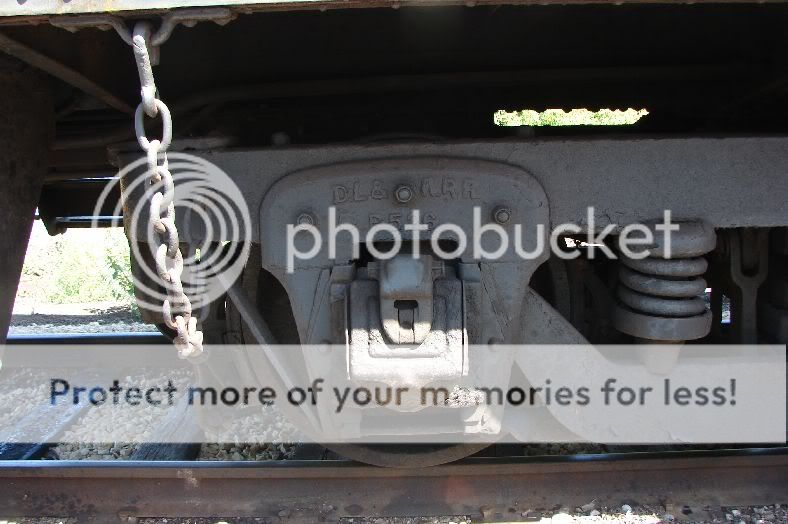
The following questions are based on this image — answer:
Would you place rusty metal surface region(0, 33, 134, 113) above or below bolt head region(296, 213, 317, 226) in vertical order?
above

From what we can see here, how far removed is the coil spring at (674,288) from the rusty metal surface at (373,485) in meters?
0.69

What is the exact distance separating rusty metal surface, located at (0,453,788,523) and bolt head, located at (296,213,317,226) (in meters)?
1.02

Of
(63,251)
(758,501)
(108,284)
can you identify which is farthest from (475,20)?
(63,251)

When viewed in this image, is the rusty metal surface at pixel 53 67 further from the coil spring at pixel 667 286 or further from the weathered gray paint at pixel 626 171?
the coil spring at pixel 667 286

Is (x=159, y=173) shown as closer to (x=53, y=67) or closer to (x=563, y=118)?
(x=53, y=67)

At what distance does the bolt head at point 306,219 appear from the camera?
1850mm

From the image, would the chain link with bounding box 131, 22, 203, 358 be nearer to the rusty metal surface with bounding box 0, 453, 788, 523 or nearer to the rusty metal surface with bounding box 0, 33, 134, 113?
the rusty metal surface with bounding box 0, 33, 134, 113

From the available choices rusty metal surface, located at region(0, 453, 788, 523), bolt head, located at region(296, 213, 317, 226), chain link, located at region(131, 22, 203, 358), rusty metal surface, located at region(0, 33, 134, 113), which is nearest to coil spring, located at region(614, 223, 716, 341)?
rusty metal surface, located at region(0, 453, 788, 523)

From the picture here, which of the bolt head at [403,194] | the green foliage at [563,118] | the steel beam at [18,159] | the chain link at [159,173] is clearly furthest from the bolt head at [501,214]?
the green foliage at [563,118]

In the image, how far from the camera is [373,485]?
7.83 feet

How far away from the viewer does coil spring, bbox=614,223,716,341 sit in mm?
1894

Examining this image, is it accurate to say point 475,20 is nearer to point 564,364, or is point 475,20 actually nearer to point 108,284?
point 564,364

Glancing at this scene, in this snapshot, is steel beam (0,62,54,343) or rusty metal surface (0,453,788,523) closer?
steel beam (0,62,54,343)

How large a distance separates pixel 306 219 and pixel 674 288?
1.13m
